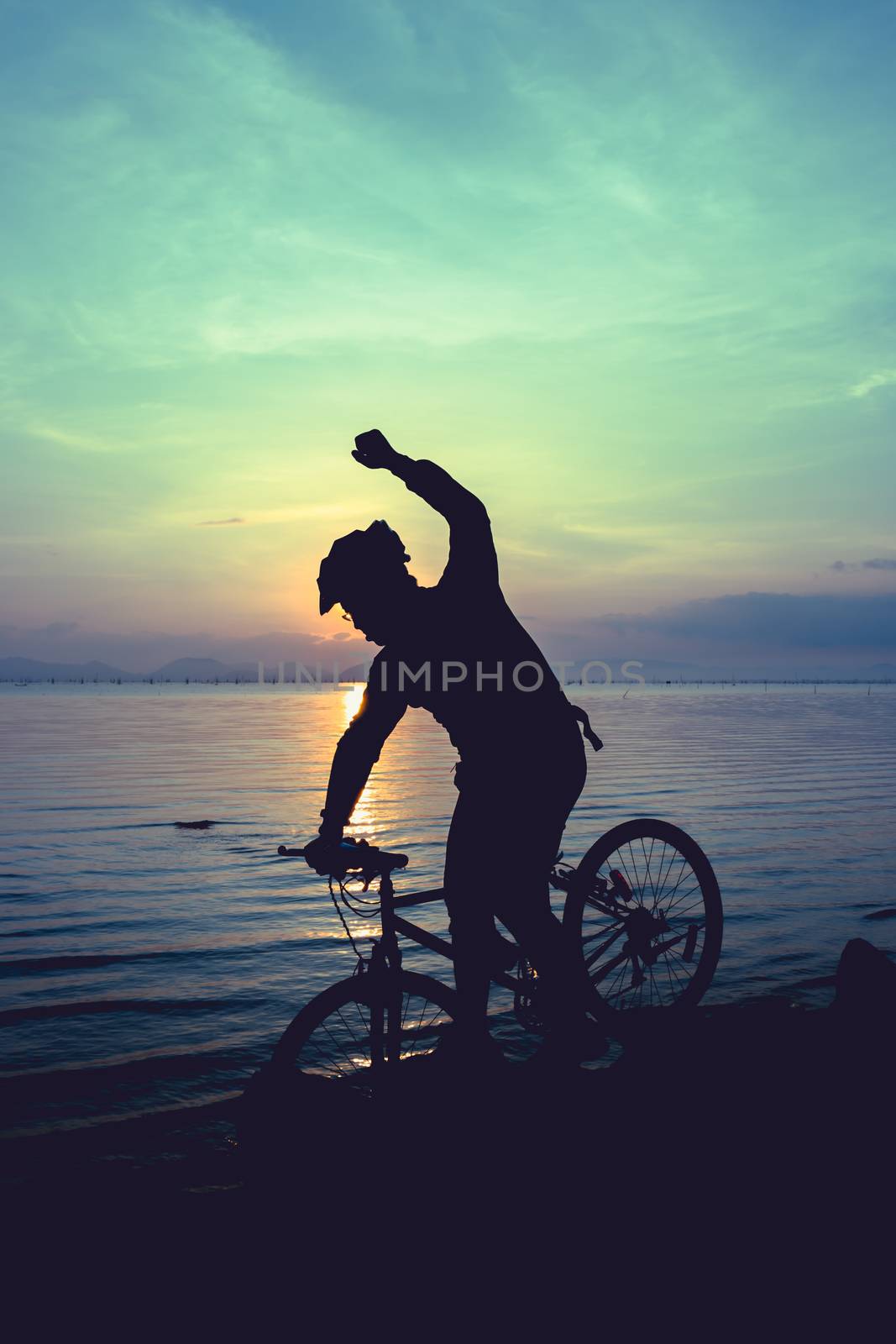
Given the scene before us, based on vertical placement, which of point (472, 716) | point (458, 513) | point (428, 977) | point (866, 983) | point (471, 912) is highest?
point (458, 513)

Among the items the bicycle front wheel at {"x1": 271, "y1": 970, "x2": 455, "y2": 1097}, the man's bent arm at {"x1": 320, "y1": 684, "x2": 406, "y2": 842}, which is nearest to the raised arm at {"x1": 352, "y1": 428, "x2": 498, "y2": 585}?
the man's bent arm at {"x1": 320, "y1": 684, "x2": 406, "y2": 842}

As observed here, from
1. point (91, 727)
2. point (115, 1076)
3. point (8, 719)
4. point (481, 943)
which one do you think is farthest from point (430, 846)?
point (8, 719)

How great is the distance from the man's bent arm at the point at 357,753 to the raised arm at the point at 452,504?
0.71 meters

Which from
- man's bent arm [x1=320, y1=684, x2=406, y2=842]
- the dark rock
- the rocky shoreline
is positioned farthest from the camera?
the dark rock

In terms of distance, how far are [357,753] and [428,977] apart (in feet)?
3.59

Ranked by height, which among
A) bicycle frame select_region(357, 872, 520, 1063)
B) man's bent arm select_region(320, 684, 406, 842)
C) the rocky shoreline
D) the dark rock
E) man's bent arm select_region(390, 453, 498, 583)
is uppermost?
man's bent arm select_region(390, 453, 498, 583)

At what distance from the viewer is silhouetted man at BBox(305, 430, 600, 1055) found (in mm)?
4641

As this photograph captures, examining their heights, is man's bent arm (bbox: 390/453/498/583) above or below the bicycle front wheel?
above

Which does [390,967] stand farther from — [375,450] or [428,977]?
[375,450]

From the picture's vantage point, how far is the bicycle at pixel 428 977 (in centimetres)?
443

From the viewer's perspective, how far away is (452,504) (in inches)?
182

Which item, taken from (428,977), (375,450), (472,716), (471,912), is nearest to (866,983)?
(471,912)

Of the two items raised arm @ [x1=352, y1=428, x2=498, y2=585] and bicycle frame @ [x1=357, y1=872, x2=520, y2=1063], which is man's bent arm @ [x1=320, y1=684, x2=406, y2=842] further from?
raised arm @ [x1=352, y1=428, x2=498, y2=585]

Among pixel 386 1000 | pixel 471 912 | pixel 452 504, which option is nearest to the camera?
pixel 386 1000
